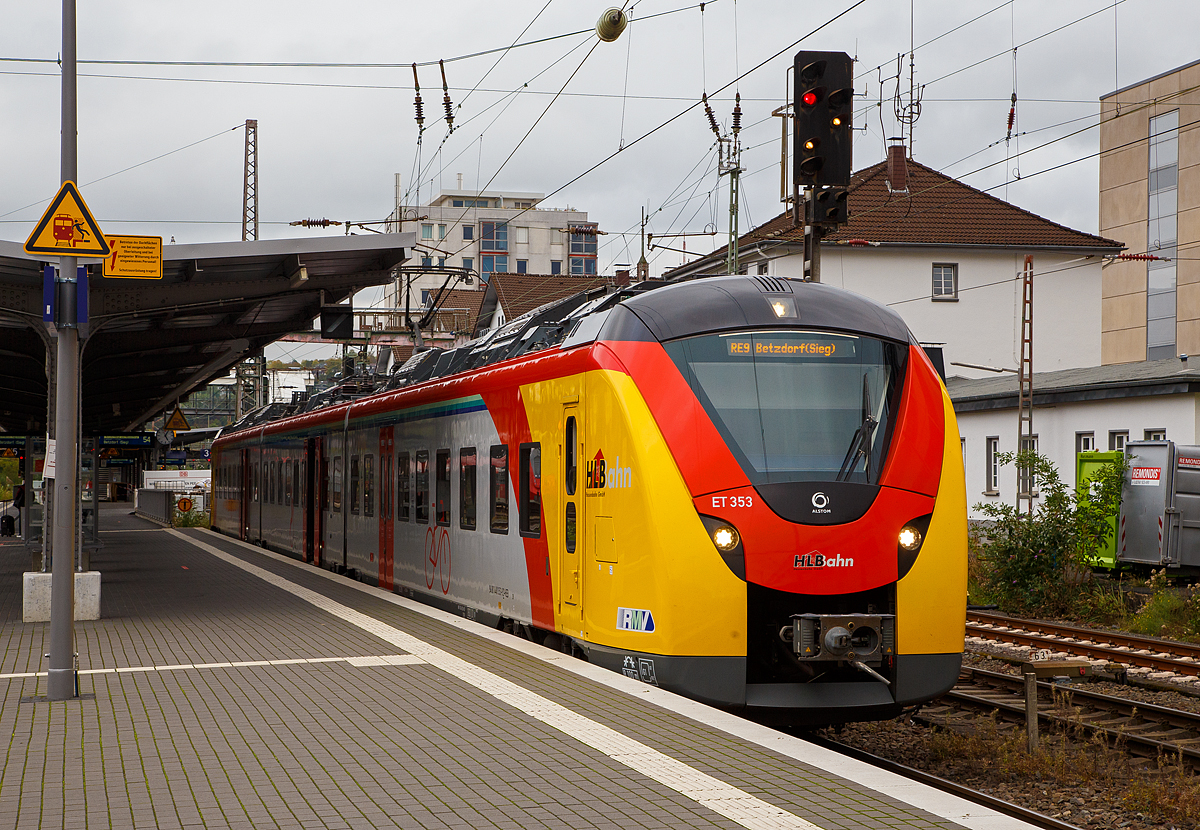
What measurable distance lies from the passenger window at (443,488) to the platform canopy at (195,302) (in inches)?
99.0

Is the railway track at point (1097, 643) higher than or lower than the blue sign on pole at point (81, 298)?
lower

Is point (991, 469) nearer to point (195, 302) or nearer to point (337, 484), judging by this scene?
point (337, 484)

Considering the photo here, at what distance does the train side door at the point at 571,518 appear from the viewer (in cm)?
962

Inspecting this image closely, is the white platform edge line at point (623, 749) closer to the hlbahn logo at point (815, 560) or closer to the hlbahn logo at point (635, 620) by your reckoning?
the hlbahn logo at point (635, 620)

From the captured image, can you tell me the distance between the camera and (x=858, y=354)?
9.04 m

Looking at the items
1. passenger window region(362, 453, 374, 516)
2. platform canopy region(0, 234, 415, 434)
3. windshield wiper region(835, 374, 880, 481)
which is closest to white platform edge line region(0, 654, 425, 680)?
platform canopy region(0, 234, 415, 434)

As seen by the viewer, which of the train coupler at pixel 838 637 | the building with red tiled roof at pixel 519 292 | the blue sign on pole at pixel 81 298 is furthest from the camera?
the building with red tiled roof at pixel 519 292

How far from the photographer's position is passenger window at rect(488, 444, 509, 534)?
11.5 meters

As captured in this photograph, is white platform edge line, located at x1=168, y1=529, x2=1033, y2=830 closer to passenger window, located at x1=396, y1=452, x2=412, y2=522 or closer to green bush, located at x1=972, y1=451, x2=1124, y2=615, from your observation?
passenger window, located at x1=396, y1=452, x2=412, y2=522

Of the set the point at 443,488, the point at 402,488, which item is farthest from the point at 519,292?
the point at 443,488

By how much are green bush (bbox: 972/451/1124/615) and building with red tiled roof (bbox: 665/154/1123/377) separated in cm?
1983

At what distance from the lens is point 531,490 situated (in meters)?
10.8

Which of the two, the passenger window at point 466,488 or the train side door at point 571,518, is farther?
the passenger window at point 466,488

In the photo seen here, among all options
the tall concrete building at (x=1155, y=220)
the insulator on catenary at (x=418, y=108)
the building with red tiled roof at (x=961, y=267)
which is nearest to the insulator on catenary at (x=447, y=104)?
the insulator on catenary at (x=418, y=108)
